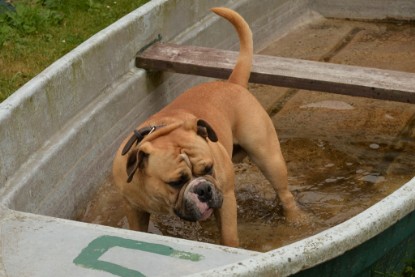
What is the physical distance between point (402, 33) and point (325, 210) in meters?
3.11

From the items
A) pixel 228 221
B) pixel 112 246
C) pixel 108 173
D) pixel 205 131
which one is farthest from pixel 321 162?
pixel 112 246

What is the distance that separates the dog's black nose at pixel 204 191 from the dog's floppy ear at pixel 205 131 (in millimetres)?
265

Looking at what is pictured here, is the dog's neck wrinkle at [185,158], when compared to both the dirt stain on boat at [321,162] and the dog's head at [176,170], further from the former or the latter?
the dirt stain on boat at [321,162]

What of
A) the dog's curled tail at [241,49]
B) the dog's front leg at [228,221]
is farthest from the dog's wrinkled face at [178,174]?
the dog's curled tail at [241,49]

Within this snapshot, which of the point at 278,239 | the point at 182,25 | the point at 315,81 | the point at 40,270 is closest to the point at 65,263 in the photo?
the point at 40,270

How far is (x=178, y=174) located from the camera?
160 inches

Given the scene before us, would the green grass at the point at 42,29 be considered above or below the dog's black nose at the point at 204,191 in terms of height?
below

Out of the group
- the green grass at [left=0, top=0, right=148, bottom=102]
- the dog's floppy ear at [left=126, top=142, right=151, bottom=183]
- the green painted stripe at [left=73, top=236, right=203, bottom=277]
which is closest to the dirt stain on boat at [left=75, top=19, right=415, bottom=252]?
the dog's floppy ear at [left=126, top=142, right=151, bottom=183]

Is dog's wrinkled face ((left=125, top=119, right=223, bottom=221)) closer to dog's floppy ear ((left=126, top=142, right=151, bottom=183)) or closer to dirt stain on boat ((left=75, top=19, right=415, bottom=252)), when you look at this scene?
dog's floppy ear ((left=126, top=142, right=151, bottom=183))

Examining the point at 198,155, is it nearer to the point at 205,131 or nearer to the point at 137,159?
the point at 205,131

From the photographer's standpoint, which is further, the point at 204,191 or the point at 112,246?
the point at 204,191

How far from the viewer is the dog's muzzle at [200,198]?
405cm

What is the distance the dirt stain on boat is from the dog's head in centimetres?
35

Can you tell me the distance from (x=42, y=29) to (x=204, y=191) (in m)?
3.82
